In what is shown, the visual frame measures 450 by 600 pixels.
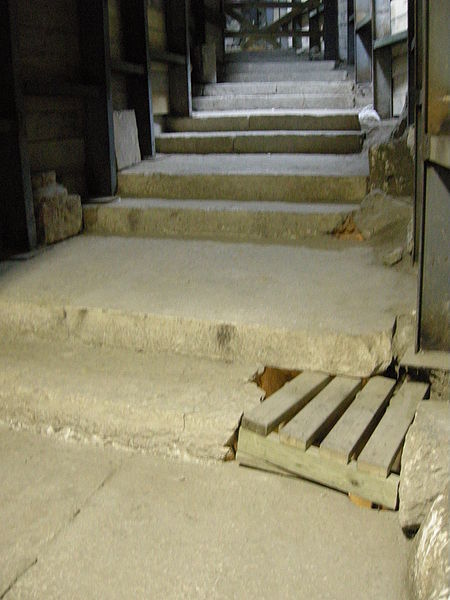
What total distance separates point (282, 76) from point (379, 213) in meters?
4.45

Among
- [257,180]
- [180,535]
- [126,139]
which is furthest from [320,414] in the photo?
[126,139]

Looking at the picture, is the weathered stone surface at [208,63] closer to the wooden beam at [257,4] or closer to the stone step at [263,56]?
the stone step at [263,56]

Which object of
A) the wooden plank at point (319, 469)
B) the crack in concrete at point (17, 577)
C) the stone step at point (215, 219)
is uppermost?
the stone step at point (215, 219)

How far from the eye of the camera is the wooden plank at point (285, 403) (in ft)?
6.83

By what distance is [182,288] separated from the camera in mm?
2936

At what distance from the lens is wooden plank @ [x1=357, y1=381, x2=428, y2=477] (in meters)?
1.87

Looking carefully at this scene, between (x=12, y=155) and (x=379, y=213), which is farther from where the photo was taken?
(x=379, y=213)

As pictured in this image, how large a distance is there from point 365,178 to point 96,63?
6.52 feet

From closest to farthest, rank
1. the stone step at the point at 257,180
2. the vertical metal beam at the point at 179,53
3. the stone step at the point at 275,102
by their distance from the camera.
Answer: the stone step at the point at 257,180 < the vertical metal beam at the point at 179,53 < the stone step at the point at 275,102

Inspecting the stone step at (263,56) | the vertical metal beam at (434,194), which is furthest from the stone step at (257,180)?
the stone step at (263,56)

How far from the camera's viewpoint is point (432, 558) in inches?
58.8

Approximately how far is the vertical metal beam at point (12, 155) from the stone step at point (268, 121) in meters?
2.66

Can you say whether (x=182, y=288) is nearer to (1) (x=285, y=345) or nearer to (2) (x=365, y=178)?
(1) (x=285, y=345)

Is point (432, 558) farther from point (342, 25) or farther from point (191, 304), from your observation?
point (342, 25)
